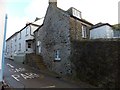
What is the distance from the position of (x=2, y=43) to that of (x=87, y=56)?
40.4 ft

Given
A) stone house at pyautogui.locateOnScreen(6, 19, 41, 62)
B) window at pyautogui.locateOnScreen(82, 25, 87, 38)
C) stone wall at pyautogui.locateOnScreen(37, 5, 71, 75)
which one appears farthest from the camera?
stone house at pyautogui.locateOnScreen(6, 19, 41, 62)

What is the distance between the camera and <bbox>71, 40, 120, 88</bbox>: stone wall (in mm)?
14086

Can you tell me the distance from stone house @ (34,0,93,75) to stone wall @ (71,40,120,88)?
1724 millimetres

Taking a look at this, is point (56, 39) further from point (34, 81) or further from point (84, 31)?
point (34, 81)

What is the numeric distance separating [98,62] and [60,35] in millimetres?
7848

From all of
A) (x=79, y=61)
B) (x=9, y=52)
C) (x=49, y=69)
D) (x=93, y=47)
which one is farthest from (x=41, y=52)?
(x=9, y=52)

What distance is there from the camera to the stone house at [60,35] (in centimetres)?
2047

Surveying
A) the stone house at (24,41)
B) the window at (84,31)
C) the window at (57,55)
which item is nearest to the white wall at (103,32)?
the window at (84,31)

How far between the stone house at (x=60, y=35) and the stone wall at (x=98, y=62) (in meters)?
1.72

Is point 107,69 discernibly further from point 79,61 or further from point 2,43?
point 2,43

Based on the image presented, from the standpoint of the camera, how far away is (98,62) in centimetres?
1551

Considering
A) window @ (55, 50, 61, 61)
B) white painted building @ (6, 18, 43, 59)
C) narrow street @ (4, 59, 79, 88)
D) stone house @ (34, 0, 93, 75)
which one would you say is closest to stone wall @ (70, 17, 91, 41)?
stone house @ (34, 0, 93, 75)

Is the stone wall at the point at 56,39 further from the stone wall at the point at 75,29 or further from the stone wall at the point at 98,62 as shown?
the stone wall at the point at 98,62

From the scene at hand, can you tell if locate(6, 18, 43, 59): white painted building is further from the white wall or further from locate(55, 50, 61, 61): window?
the white wall
